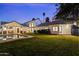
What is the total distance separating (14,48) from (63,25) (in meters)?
0.51

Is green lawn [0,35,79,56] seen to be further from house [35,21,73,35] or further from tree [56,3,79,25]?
tree [56,3,79,25]

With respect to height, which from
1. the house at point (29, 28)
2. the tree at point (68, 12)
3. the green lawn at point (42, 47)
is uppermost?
the tree at point (68, 12)

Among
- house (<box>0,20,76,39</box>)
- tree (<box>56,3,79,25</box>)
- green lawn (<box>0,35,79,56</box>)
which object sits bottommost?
green lawn (<box>0,35,79,56</box>)

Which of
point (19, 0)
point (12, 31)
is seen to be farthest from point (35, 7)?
point (12, 31)

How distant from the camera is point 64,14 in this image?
84.0 inches

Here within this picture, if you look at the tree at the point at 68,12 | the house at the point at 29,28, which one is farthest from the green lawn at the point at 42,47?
the tree at the point at 68,12

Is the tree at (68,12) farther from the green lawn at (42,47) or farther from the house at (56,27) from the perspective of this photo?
the green lawn at (42,47)

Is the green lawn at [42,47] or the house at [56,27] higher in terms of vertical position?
the house at [56,27]

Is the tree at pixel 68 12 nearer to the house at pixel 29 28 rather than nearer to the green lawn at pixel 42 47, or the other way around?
the house at pixel 29 28

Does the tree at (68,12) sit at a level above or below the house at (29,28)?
above

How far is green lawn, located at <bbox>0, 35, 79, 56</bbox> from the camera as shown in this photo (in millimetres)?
2062

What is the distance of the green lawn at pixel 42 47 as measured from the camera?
206 centimetres

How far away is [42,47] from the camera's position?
207cm

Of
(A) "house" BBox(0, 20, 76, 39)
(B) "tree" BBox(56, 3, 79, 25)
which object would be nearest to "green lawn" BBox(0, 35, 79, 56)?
(A) "house" BBox(0, 20, 76, 39)
